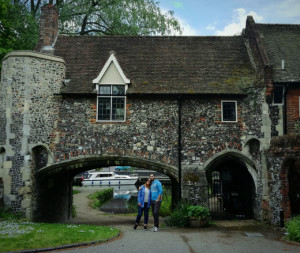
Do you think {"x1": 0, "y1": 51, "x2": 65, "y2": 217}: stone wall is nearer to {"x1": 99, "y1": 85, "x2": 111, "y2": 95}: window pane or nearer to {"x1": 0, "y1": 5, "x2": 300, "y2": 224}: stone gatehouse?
{"x1": 0, "y1": 5, "x2": 300, "y2": 224}: stone gatehouse

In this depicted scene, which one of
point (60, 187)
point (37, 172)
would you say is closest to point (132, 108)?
point (37, 172)

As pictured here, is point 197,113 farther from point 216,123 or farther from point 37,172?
point 37,172

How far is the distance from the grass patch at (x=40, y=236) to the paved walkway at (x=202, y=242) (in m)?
0.61

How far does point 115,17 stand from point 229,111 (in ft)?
43.8

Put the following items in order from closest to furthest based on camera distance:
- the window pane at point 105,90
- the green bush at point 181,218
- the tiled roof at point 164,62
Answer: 1. the green bush at point 181,218
2. the window pane at point 105,90
3. the tiled roof at point 164,62

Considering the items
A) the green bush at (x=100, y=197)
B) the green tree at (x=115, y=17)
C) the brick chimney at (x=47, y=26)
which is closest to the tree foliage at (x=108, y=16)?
the green tree at (x=115, y=17)

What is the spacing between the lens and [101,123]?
15.3 metres

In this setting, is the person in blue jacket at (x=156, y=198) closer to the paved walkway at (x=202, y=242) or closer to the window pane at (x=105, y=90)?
the paved walkway at (x=202, y=242)

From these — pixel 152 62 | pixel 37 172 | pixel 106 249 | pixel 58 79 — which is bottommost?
pixel 106 249

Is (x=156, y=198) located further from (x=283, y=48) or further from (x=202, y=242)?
(x=283, y=48)

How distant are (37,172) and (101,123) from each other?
371 cm

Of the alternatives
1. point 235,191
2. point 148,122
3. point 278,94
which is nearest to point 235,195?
point 235,191

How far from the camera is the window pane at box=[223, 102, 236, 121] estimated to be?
15336 millimetres

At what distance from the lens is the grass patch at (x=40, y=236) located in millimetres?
8734
